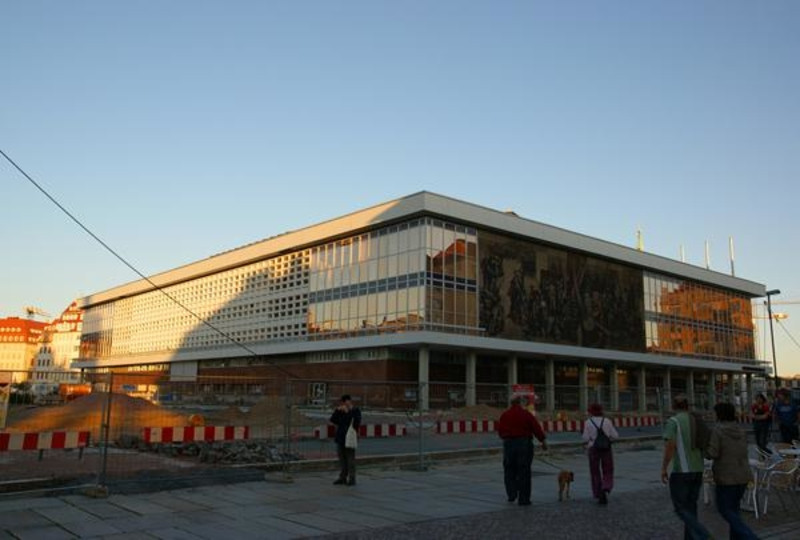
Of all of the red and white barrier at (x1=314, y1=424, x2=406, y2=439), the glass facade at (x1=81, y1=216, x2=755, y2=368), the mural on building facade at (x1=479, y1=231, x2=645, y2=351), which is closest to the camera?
the red and white barrier at (x1=314, y1=424, x2=406, y2=439)

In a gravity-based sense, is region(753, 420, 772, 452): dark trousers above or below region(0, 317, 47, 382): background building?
below

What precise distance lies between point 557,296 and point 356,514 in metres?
49.9

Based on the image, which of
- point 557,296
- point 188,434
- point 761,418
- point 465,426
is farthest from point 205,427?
point 557,296

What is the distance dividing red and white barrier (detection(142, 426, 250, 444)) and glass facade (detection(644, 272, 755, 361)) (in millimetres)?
60298

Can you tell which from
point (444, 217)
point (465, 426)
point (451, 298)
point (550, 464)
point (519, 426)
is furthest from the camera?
point (444, 217)

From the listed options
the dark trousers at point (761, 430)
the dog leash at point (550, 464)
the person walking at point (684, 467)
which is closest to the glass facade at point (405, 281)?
the dog leash at point (550, 464)

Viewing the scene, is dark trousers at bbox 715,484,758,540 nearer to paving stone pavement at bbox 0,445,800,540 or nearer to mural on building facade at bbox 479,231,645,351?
paving stone pavement at bbox 0,445,800,540

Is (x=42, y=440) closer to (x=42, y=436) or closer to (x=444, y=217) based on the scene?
(x=42, y=436)

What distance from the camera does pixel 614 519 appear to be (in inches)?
410

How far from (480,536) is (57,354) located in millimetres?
183068

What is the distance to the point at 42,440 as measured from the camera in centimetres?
1184

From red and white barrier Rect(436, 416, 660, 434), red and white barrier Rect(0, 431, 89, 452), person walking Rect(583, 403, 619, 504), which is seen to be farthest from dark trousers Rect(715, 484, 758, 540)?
red and white barrier Rect(0, 431, 89, 452)

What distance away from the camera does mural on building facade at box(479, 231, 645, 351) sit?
53250mm

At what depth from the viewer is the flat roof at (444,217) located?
5012cm
